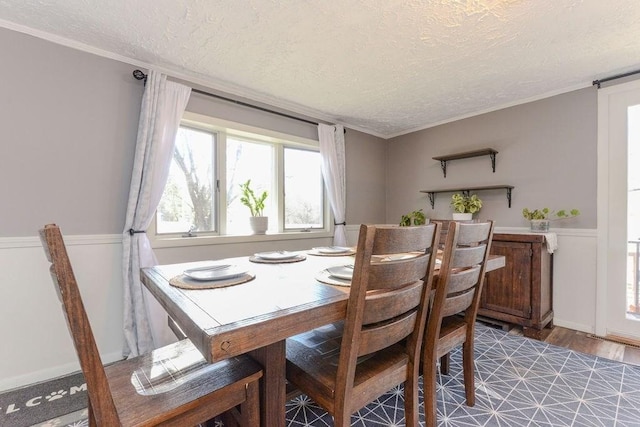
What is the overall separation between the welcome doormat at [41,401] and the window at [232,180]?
1.10 meters

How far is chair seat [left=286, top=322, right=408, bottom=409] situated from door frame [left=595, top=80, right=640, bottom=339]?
2.42 meters

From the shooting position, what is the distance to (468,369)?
4.94 feet

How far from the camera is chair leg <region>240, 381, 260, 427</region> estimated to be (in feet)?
3.17

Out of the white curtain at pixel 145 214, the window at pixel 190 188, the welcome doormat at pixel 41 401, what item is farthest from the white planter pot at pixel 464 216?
the welcome doormat at pixel 41 401

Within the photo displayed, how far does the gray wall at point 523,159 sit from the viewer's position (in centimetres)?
254

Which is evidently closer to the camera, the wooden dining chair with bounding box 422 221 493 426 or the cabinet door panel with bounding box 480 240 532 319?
the wooden dining chair with bounding box 422 221 493 426

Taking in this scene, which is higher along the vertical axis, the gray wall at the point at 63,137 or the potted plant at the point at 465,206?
the gray wall at the point at 63,137

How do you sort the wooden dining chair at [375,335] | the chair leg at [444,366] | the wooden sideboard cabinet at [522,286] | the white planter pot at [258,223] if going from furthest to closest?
the white planter pot at [258,223]
the wooden sideboard cabinet at [522,286]
the chair leg at [444,366]
the wooden dining chair at [375,335]

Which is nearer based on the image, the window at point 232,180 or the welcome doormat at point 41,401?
the welcome doormat at point 41,401

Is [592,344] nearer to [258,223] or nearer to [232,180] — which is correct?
[258,223]

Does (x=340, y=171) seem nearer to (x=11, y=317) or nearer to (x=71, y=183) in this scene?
(x=71, y=183)

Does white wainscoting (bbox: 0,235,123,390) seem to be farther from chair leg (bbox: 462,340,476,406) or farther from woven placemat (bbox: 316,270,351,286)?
chair leg (bbox: 462,340,476,406)

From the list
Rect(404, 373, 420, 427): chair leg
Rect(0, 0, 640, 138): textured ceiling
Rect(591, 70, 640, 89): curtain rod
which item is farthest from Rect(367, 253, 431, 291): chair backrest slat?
Rect(591, 70, 640, 89): curtain rod

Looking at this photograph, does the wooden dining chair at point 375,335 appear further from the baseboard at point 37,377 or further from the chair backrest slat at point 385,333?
the baseboard at point 37,377
